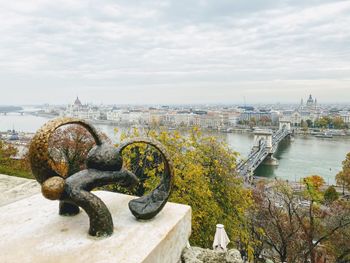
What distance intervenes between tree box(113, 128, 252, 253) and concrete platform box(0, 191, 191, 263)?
3386 mm

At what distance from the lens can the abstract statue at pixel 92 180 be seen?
2539 millimetres

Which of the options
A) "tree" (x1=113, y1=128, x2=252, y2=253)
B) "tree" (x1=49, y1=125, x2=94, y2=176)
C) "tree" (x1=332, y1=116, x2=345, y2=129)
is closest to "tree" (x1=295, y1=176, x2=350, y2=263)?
"tree" (x1=113, y1=128, x2=252, y2=253)

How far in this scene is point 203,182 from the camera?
6988 mm

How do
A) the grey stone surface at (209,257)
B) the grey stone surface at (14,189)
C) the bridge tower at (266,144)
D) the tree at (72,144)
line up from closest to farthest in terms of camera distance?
the grey stone surface at (209,257), the grey stone surface at (14,189), the tree at (72,144), the bridge tower at (266,144)

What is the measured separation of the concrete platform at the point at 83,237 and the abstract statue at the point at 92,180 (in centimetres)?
13

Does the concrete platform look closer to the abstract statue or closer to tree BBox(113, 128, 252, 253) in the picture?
the abstract statue

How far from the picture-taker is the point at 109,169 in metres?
2.96

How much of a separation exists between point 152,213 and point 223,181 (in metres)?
5.13

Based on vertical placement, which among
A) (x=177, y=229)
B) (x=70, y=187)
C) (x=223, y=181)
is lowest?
Answer: (x=223, y=181)

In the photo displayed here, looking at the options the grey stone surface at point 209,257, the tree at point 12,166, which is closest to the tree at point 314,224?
the grey stone surface at point 209,257

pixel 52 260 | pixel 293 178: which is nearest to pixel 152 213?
pixel 52 260

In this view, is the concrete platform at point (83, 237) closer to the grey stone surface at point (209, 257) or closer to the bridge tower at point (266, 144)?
the grey stone surface at point (209, 257)

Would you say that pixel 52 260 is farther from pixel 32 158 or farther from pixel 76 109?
pixel 76 109

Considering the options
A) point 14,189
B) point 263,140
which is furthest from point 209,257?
point 263,140
